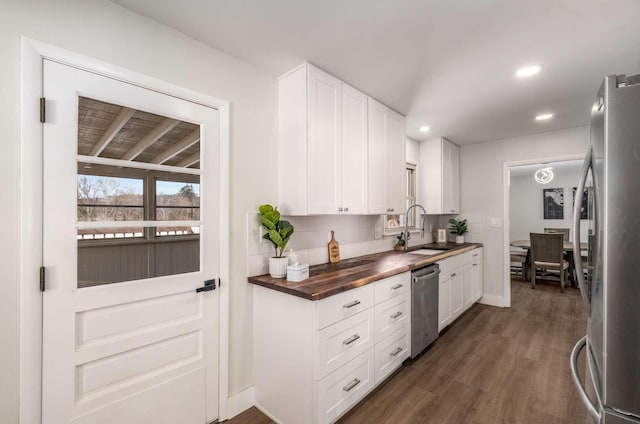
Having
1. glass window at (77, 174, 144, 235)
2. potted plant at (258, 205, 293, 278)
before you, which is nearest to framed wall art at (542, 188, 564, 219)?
potted plant at (258, 205, 293, 278)

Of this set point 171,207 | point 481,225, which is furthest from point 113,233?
point 481,225

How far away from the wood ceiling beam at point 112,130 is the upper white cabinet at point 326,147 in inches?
40.6

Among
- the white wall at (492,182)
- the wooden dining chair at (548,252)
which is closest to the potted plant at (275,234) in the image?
the white wall at (492,182)

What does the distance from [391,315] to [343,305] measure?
67cm

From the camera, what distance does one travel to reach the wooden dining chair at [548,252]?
16.7ft

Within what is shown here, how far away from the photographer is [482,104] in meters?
2.89

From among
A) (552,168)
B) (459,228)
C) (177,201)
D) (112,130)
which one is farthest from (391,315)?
(552,168)

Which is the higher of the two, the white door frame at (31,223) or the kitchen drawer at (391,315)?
the white door frame at (31,223)

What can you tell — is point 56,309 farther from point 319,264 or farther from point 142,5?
point 319,264

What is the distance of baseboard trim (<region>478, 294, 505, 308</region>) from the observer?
420 cm

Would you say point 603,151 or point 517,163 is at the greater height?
point 517,163

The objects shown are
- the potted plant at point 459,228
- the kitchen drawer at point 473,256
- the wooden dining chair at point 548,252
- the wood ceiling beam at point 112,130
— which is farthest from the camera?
the wooden dining chair at point 548,252

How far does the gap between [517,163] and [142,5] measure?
460cm

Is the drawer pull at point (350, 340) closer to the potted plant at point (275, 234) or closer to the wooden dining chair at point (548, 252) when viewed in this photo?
the potted plant at point (275, 234)
